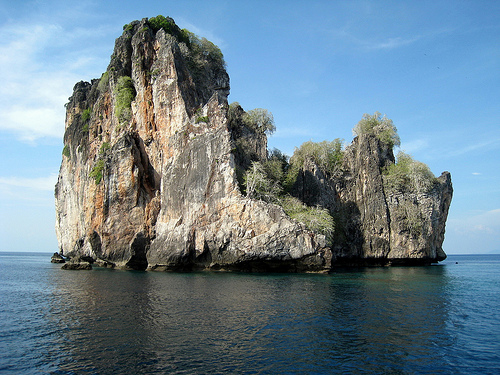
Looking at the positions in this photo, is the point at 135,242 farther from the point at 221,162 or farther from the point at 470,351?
the point at 470,351

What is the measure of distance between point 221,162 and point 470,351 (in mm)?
33036

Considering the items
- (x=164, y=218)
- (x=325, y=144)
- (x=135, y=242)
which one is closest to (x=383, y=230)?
(x=325, y=144)

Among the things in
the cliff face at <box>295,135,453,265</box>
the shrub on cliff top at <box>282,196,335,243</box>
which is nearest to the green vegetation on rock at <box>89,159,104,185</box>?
the shrub on cliff top at <box>282,196,335,243</box>

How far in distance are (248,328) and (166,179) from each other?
33521mm

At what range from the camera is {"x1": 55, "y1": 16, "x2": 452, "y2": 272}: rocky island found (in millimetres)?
41969

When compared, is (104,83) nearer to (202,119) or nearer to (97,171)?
(97,171)

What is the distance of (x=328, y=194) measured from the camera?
2386 inches

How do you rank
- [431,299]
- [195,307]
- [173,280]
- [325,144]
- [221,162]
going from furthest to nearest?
[325,144] < [221,162] < [173,280] < [431,299] < [195,307]

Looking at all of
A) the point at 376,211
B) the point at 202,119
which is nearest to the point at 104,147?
the point at 202,119

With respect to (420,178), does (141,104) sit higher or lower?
higher

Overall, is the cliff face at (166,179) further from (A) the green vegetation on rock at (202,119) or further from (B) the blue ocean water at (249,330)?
(B) the blue ocean water at (249,330)

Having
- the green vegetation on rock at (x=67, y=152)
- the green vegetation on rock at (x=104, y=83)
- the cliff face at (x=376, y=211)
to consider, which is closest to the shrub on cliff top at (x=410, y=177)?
the cliff face at (x=376, y=211)

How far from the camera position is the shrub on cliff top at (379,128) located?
64188mm

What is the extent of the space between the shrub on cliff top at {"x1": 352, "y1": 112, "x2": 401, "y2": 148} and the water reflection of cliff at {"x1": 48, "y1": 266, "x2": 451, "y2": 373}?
38.5m
